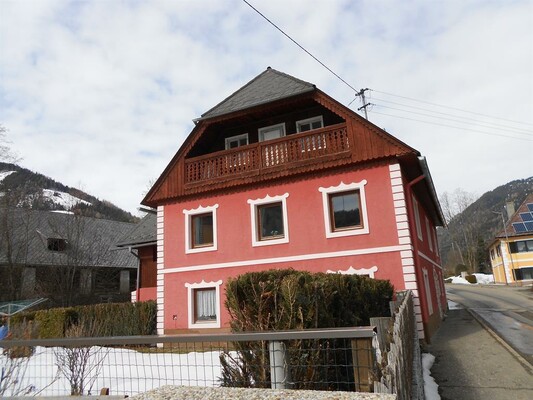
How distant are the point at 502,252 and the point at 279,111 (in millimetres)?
45644

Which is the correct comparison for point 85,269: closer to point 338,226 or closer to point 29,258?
point 29,258

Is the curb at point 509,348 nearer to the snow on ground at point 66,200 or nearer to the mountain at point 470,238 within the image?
the snow on ground at point 66,200

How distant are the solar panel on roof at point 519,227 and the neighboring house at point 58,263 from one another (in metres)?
43.3

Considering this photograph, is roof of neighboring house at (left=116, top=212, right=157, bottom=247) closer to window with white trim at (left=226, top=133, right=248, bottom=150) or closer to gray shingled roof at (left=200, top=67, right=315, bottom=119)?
window with white trim at (left=226, top=133, right=248, bottom=150)

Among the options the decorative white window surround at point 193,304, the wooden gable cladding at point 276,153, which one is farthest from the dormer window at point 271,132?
the decorative white window surround at point 193,304

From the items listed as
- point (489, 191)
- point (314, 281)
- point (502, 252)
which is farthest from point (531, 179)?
point (314, 281)

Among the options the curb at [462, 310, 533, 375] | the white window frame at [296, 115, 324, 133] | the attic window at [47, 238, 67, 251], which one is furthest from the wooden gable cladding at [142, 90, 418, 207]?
the attic window at [47, 238, 67, 251]

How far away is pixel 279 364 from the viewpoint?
3.59 metres

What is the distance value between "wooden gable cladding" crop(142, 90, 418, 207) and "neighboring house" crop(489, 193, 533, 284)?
43504 mm

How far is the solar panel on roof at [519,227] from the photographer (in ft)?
155

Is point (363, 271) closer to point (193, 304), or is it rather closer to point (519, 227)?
point (193, 304)

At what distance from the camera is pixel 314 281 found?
5746mm

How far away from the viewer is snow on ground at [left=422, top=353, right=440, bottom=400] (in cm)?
648

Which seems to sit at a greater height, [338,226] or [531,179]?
[531,179]
